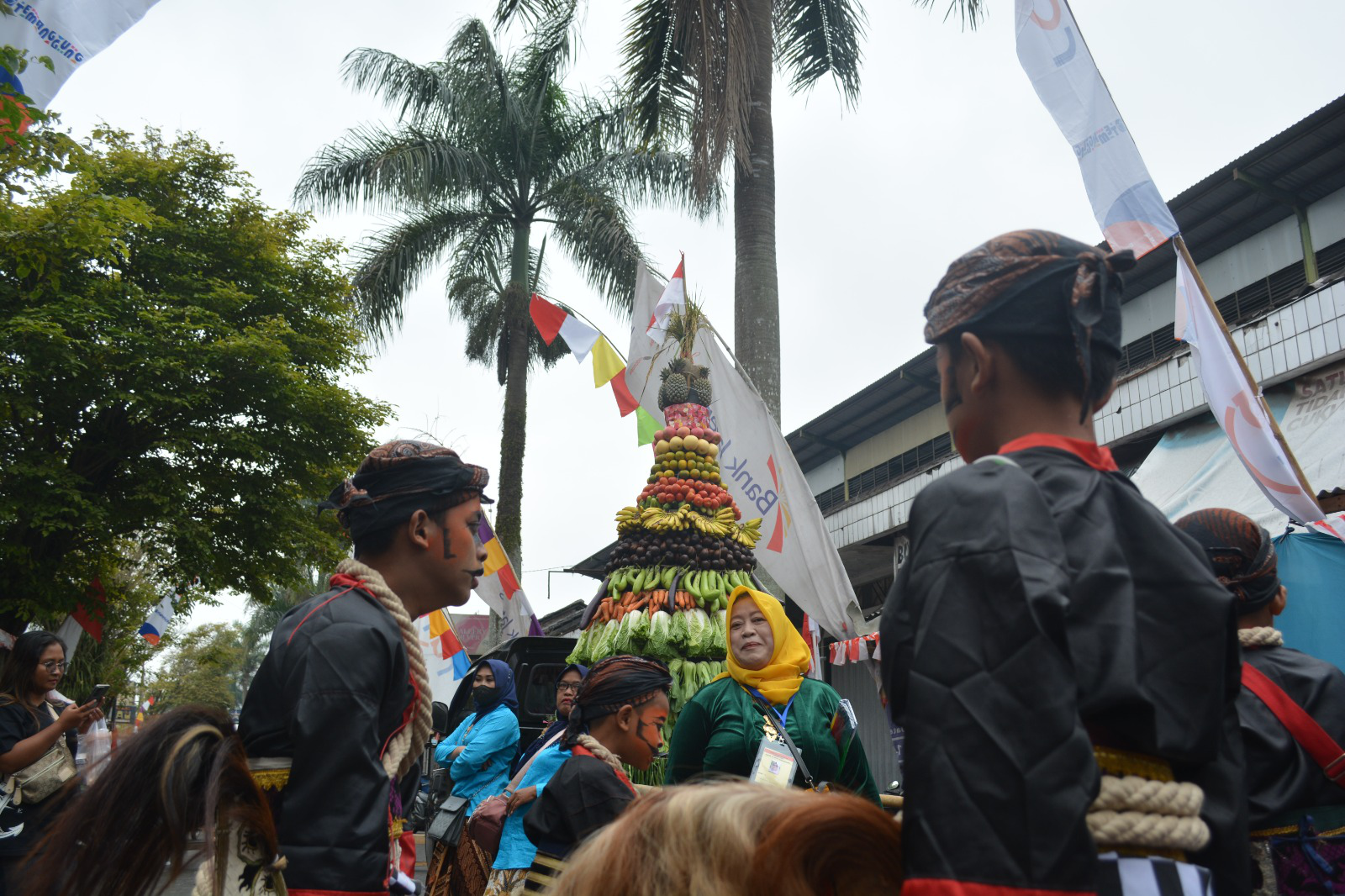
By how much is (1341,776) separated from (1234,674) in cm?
133

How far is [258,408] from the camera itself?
15094 mm

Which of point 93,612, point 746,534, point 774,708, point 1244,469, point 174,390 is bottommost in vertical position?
point 774,708

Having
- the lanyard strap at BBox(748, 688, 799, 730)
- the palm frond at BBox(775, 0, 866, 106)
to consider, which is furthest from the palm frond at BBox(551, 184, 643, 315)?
the lanyard strap at BBox(748, 688, 799, 730)

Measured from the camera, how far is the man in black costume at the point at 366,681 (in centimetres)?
203

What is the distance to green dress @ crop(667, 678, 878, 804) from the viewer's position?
4.19 metres

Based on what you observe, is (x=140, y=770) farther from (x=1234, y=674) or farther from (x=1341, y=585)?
(x=1341, y=585)

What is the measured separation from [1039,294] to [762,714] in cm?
307

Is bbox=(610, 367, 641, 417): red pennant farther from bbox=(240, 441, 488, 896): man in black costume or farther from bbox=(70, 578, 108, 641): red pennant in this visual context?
bbox=(70, 578, 108, 641): red pennant

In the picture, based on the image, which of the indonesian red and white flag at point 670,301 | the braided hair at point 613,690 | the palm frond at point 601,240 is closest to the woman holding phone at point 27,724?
the braided hair at point 613,690

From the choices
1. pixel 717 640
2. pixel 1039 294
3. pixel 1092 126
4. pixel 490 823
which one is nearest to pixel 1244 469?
pixel 1092 126

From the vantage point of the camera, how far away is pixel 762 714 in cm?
426

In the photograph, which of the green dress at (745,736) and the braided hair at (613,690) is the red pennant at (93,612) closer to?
the braided hair at (613,690)

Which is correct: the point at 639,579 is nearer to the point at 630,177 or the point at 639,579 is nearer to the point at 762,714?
the point at 762,714

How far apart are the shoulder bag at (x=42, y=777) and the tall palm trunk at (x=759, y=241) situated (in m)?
5.65
